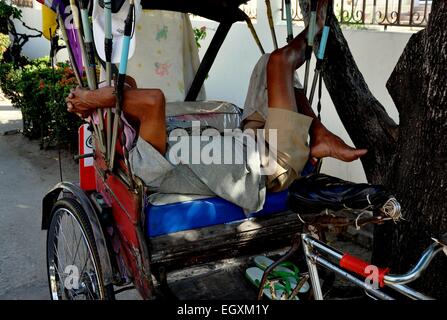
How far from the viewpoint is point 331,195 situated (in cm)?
186

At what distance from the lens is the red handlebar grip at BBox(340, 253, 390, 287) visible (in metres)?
1.67

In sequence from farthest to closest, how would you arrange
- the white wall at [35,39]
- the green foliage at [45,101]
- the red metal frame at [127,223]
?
1. the white wall at [35,39]
2. the green foliage at [45,101]
3. the red metal frame at [127,223]

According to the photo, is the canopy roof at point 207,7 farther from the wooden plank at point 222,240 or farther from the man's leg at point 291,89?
the wooden plank at point 222,240

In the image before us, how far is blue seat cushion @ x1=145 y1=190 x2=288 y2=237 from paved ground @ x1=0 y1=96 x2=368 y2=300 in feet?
1.14

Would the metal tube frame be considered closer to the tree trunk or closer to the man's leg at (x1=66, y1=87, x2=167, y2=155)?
the tree trunk

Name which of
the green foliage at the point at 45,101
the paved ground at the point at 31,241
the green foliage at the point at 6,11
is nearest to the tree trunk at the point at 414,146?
the paved ground at the point at 31,241

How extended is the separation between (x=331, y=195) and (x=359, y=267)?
279 mm

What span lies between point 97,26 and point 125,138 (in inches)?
19.2

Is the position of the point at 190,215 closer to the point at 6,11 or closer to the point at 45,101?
the point at 45,101

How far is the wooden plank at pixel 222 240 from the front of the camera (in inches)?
84.1

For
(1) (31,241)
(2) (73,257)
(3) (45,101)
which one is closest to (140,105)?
(2) (73,257)

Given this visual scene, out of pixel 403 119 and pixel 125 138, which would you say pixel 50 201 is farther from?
pixel 403 119

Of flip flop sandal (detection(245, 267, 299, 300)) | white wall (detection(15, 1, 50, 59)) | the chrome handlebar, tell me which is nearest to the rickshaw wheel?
flip flop sandal (detection(245, 267, 299, 300))

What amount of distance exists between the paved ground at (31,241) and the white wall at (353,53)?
1.06 metres
